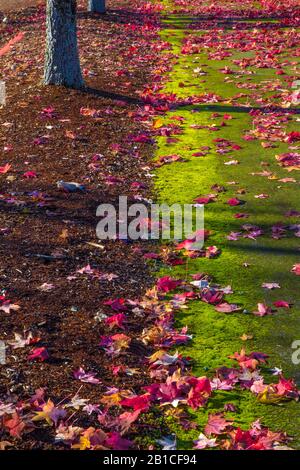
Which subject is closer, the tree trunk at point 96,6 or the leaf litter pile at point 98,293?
the leaf litter pile at point 98,293

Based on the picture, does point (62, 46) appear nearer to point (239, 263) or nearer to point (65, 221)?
point (65, 221)

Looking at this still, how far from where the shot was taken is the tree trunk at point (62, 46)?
1177 cm

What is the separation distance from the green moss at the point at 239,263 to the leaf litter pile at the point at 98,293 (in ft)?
0.29

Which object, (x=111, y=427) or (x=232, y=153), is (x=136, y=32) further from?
(x=111, y=427)

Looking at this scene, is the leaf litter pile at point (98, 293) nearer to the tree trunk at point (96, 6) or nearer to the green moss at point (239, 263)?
Result: the green moss at point (239, 263)

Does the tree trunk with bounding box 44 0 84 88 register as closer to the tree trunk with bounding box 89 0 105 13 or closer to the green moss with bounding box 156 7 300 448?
the green moss with bounding box 156 7 300 448

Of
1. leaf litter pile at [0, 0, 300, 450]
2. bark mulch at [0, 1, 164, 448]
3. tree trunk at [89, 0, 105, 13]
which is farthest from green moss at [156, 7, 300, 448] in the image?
tree trunk at [89, 0, 105, 13]

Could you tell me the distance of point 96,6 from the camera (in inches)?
893

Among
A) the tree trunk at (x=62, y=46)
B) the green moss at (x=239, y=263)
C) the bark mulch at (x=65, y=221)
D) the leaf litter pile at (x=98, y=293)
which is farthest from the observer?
the tree trunk at (x=62, y=46)

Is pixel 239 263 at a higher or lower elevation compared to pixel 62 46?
lower

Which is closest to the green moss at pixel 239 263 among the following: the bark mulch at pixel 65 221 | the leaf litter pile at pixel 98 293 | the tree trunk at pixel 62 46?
the leaf litter pile at pixel 98 293

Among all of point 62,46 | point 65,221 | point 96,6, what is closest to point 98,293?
point 65,221

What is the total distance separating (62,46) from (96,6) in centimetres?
1158

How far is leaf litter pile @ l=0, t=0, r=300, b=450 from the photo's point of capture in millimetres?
4367
